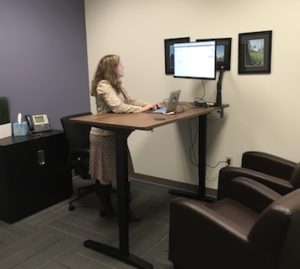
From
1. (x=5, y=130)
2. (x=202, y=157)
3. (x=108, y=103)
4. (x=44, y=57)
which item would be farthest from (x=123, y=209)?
(x=44, y=57)

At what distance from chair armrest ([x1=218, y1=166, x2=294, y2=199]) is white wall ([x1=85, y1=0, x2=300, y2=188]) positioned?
0.64 m

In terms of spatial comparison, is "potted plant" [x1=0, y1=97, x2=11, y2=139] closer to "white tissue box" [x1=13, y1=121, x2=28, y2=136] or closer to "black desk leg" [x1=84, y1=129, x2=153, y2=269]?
"white tissue box" [x1=13, y1=121, x2=28, y2=136]

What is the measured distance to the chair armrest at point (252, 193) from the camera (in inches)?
85.2

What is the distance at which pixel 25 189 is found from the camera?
306 cm

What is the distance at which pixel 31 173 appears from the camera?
10.1 ft

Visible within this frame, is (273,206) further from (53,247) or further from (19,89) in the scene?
(19,89)

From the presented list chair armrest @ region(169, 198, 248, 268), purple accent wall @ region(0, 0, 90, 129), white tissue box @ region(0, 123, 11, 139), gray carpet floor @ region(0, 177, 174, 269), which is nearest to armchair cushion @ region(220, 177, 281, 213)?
chair armrest @ region(169, 198, 248, 268)

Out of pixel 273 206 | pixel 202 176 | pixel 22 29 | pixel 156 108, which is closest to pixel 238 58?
pixel 156 108

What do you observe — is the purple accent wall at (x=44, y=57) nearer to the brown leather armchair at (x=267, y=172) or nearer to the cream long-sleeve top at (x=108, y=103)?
the cream long-sleeve top at (x=108, y=103)

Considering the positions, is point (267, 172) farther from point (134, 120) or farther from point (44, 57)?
point (44, 57)

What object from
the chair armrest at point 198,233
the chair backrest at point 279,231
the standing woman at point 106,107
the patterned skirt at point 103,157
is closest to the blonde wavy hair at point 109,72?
the standing woman at point 106,107

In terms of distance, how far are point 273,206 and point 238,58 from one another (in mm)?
1861

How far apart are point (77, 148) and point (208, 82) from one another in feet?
4.73

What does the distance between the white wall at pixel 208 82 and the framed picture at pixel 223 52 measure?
46 millimetres
